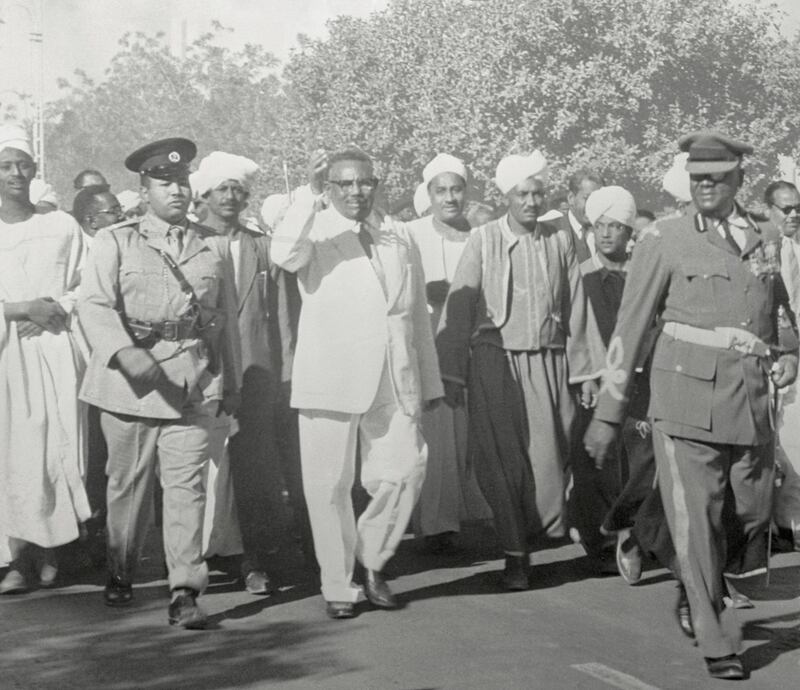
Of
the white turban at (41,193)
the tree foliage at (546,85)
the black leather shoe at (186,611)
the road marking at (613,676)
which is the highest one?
the tree foliage at (546,85)

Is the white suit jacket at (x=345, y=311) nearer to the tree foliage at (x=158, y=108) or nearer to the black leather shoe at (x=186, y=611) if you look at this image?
the black leather shoe at (x=186, y=611)

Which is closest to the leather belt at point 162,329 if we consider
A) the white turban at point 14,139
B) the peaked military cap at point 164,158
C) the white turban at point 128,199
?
the peaked military cap at point 164,158

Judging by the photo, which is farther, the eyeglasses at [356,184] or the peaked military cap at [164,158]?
the eyeglasses at [356,184]

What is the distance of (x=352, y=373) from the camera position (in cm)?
744

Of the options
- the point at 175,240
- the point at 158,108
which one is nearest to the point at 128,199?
the point at 175,240

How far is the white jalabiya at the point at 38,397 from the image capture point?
8219 mm

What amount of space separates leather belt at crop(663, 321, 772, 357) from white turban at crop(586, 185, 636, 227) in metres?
2.77

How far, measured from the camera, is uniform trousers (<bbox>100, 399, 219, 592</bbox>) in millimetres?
7098

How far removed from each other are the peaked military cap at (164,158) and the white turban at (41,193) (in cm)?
249

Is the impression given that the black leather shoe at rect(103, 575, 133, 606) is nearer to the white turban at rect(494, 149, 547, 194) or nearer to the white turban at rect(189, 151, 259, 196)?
the white turban at rect(189, 151, 259, 196)

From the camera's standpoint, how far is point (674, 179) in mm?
9477

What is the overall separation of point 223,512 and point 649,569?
2.36m

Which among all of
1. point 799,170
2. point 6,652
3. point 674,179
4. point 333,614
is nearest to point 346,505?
point 333,614

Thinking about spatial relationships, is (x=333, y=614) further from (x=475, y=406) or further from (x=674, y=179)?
(x=674, y=179)
